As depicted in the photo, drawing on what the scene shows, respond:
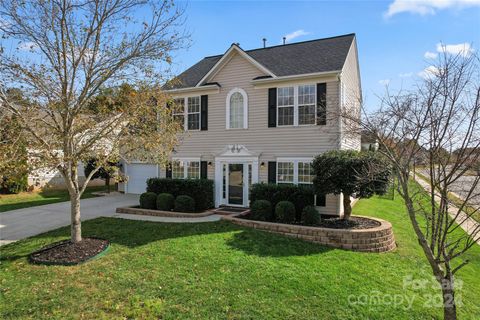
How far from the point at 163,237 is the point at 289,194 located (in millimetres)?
4732

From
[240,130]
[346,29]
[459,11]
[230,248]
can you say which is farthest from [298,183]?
[346,29]

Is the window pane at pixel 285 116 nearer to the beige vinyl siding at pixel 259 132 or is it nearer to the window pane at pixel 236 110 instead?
the beige vinyl siding at pixel 259 132

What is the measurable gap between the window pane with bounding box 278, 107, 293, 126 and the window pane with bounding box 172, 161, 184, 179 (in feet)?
18.4

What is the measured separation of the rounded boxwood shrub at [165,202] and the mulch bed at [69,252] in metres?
4.30

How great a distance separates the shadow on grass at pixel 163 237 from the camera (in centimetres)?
774

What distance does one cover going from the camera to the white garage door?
18.1m

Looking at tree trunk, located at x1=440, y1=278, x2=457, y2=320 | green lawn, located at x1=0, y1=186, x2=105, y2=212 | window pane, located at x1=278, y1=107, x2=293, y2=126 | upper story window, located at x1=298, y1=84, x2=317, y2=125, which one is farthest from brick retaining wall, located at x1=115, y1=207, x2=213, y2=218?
tree trunk, located at x1=440, y1=278, x2=457, y2=320

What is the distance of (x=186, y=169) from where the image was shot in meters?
14.7

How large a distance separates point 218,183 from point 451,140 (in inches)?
407

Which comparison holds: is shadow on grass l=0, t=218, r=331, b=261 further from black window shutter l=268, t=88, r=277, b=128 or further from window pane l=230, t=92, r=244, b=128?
window pane l=230, t=92, r=244, b=128

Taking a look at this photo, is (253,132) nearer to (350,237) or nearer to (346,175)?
(346,175)

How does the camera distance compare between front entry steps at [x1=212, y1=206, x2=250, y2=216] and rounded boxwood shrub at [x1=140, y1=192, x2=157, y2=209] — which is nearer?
front entry steps at [x1=212, y1=206, x2=250, y2=216]

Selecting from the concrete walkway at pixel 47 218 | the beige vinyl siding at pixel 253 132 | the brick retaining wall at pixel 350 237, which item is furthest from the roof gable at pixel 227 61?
the brick retaining wall at pixel 350 237

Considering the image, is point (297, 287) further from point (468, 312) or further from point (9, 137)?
point (9, 137)
